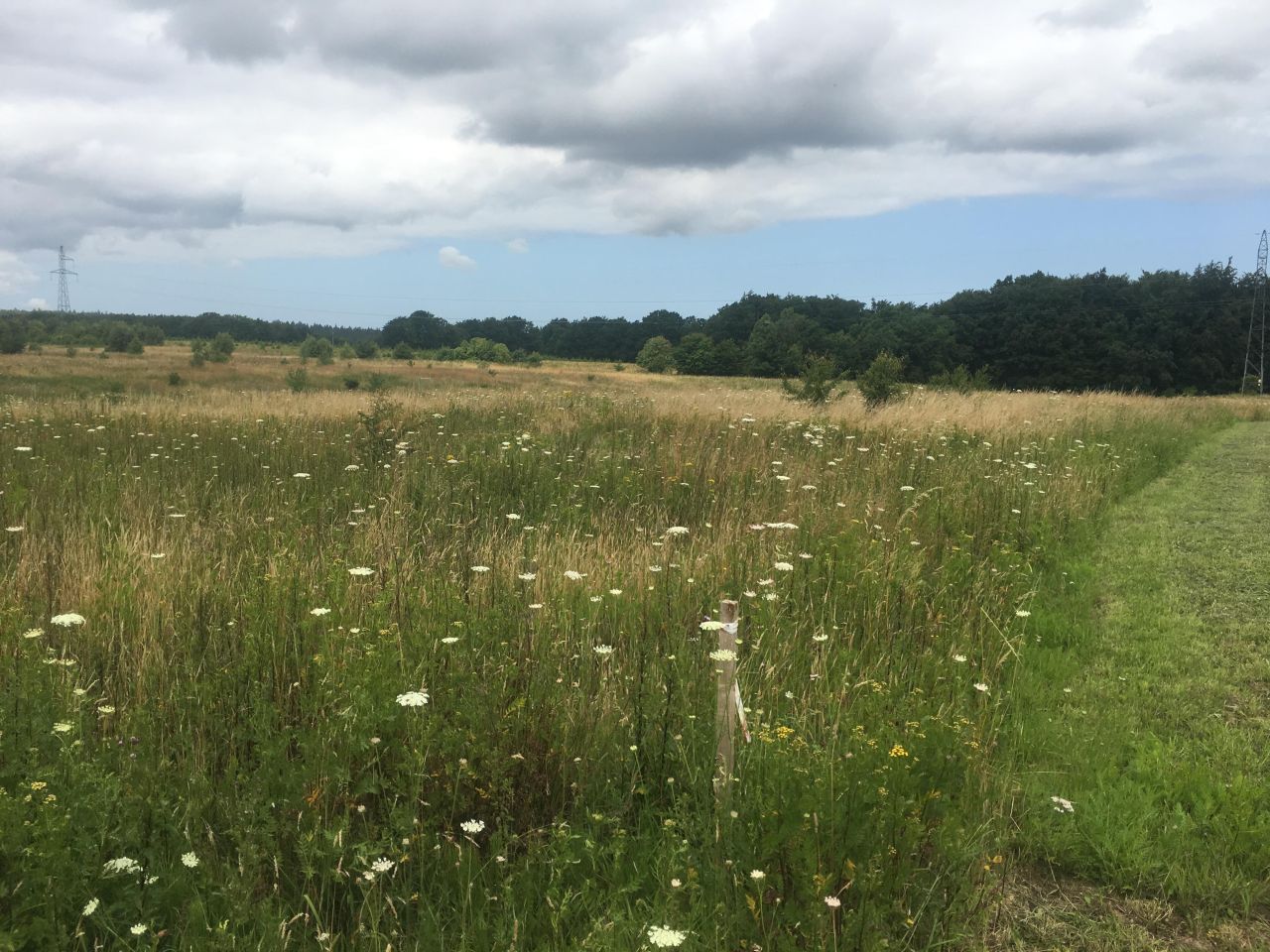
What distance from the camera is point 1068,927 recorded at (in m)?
2.59

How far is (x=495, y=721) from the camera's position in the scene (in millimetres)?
2932

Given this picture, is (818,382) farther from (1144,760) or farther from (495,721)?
(495,721)

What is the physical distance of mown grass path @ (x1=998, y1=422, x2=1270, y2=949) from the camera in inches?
105

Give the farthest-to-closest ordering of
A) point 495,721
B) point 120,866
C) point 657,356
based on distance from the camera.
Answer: point 657,356, point 495,721, point 120,866

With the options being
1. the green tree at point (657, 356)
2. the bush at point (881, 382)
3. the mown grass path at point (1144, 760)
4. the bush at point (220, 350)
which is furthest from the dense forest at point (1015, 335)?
the mown grass path at point (1144, 760)

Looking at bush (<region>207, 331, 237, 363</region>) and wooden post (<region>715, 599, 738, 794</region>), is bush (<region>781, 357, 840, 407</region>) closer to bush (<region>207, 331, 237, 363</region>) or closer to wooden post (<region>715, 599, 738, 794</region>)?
wooden post (<region>715, 599, 738, 794</region>)

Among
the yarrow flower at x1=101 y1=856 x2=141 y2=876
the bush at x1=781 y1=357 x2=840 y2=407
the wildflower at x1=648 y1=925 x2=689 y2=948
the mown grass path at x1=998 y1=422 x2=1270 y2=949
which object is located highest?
the bush at x1=781 y1=357 x2=840 y2=407

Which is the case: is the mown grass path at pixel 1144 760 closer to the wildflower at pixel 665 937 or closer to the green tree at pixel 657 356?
the wildflower at pixel 665 937

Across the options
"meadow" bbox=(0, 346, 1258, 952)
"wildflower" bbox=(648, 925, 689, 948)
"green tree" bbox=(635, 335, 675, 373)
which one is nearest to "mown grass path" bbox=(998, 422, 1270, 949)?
"meadow" bbox=(0, 346, 1258, 952)

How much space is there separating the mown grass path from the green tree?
306 ft

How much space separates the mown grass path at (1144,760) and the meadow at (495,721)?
14 cm

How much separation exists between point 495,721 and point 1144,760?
9.65 feet

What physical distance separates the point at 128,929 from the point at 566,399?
48.1ft

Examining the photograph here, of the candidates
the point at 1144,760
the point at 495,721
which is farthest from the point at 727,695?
the point at 1144,760
